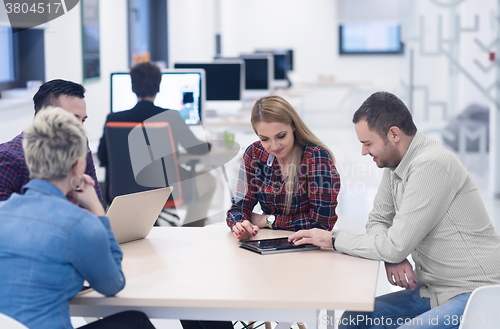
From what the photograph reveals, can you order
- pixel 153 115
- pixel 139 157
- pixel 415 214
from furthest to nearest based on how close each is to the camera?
pixel 153 115 → pixel 139 157 → pixel 415 214

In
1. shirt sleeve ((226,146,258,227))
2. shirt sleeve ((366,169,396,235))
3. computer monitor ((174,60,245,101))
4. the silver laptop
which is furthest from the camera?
computer monitor ((174,60,245,101))

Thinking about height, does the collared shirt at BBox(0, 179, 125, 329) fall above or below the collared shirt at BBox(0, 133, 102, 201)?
below

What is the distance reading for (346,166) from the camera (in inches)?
274

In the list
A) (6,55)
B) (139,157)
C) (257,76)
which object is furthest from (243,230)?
(257,76)

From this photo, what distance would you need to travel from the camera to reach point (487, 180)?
5.91 m

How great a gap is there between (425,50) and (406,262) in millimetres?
4551

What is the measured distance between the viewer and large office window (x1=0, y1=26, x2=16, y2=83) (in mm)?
3893

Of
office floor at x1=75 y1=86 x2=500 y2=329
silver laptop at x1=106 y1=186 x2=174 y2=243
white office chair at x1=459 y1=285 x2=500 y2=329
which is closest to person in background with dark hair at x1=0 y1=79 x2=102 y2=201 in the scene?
silver laptop at x1=106 y1=186 x2=174 y2=243

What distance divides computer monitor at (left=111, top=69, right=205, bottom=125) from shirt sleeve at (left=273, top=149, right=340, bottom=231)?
81.1 inches

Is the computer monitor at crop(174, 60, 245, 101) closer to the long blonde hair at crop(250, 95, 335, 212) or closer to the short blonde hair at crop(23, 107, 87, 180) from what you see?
the long blonde hair at crop(250, 95, 335, 212)

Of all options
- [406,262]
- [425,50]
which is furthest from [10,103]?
[425,50]

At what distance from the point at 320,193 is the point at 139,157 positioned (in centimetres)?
143

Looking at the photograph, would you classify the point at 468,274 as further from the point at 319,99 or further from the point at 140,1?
the point at 319,99

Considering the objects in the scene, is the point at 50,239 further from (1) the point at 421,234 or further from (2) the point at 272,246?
(1) the point at 421,234
